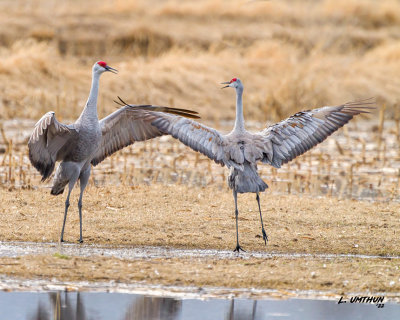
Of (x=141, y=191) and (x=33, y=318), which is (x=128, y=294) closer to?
(x=33, y=318)

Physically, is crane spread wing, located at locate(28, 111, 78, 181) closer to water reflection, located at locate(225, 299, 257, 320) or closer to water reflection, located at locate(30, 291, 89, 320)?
water reflection, located at locate(30, 291, 89, 320)

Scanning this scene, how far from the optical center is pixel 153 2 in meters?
36.3

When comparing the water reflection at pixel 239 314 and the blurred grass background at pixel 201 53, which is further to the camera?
the blurred grass background at pixel 201 53

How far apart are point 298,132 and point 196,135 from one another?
1.25 meters

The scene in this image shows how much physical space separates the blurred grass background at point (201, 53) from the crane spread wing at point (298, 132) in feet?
30.8

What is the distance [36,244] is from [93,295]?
2177 mm

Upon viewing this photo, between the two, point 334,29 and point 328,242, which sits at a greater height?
point 334,29

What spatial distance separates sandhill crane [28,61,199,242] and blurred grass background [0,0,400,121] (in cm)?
881

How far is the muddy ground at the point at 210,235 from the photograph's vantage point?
7281mm

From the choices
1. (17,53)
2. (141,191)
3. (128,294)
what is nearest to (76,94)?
(17,53)

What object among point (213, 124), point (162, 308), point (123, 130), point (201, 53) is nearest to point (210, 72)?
point (201, 53)

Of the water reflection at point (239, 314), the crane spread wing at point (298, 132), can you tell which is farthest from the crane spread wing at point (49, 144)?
the water reflection at point (239, 314)

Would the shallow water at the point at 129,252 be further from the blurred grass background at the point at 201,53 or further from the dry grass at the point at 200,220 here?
the blurred grass background at the point at 201,53

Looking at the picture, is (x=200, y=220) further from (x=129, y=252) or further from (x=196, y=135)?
(x=129, y=252)
